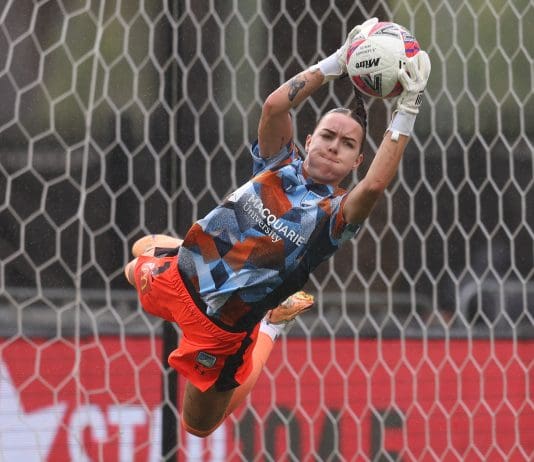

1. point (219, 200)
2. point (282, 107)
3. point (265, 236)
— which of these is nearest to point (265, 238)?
point (265, 236)

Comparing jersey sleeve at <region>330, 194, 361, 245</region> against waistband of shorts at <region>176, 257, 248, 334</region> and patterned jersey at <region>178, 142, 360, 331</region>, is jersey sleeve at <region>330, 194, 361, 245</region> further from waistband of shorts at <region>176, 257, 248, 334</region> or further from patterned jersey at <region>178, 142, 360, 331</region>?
waistband of shorts at <region>176, 257, 248, 334</region>

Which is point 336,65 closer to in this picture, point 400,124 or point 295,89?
point 295,89

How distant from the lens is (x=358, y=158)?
232 cm

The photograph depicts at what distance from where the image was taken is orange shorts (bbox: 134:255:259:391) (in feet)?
7.89

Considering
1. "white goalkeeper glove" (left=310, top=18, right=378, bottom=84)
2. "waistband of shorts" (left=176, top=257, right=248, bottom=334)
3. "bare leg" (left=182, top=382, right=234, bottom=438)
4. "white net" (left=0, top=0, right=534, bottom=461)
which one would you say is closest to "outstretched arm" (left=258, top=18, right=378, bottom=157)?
"white goalkeeper glove" (left=310, top=18, right=378, bottom=84)

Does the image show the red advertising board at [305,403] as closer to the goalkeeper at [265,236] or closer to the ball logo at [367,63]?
the goalkeeper at [265,236]

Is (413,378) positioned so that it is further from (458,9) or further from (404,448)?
(458,9)

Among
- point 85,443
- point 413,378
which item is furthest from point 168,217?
point 413,378

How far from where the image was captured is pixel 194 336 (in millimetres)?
2424

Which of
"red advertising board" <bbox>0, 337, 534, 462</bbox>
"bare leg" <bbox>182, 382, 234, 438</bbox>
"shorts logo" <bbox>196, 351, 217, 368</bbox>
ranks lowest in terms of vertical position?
"red advertising board" <bbox>0, 337, 534, 462</bbox>

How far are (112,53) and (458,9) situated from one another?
113cm

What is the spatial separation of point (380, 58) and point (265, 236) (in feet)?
1.50

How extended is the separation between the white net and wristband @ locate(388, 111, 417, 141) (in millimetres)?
1156

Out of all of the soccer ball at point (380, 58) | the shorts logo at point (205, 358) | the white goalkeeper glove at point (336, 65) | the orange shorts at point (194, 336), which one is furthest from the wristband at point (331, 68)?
the shorts logo at point (205, 358)
